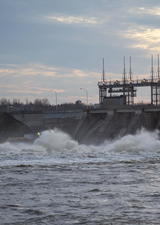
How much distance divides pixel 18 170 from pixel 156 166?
10.5 m

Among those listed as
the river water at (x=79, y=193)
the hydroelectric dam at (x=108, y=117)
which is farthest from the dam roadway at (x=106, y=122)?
the river water at (x=79, y=193)

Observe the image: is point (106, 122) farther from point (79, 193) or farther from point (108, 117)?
point (79, 193)

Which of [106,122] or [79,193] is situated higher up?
[106,122]

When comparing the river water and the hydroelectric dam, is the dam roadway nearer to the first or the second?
the hydroelectric dam

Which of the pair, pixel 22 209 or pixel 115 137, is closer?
pixel 22 209

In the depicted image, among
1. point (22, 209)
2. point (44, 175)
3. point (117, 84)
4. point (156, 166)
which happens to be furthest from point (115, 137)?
point (22, 209)

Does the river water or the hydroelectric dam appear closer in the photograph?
the river water

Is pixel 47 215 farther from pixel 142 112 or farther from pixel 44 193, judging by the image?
pixel 142 112

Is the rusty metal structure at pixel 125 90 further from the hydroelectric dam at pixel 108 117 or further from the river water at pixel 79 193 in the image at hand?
the river water at pixel 79 193

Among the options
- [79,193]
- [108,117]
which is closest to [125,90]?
[108,117]

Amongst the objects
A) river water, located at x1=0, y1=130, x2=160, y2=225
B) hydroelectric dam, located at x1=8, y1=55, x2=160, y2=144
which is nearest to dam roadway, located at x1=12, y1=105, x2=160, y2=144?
hydroelectric dam, located at x1=8, y1=55, x2=160, y2=144

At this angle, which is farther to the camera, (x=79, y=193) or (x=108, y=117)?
(x=108, y=117)

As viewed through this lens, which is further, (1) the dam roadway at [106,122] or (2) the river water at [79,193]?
(1) the dam roadway at [106,122]

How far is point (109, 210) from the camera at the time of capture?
1938 cm
